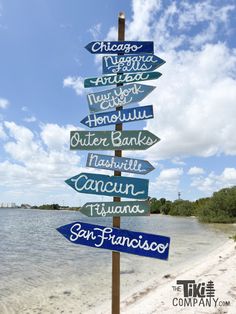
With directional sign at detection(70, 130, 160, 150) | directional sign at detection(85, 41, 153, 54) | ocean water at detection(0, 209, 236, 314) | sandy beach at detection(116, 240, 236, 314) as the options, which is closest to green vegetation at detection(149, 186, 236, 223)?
ocean water at detection(0, 209, 236, 314)

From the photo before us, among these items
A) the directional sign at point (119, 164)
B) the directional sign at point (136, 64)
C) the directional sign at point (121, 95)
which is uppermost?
the directional sign at point (136, 64)

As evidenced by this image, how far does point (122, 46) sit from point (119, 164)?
1957 mm

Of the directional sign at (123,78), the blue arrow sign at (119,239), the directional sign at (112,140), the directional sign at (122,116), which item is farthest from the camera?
the directional sign at (123,78)

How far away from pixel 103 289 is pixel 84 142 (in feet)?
26.5

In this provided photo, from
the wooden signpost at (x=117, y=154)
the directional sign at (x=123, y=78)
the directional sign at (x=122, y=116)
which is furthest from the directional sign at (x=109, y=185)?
the directional sign at (x=123, y=78)

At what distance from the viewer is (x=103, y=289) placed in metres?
11.8

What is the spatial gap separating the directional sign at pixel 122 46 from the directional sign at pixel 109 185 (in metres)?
2.08

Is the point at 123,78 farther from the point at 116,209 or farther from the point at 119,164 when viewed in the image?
the point at 116,209

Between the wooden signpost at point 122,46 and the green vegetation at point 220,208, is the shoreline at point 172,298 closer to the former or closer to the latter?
the wooden signpost at point 122,46

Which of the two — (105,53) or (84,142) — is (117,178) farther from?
(105,53)

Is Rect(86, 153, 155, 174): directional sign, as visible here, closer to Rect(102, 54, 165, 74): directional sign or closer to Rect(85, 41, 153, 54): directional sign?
Rect(102, 54, 165, 74): directional sign

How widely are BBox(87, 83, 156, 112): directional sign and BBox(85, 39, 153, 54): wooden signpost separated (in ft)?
2.05

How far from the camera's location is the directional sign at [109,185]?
5.11 metres

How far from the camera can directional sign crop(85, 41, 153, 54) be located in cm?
562
